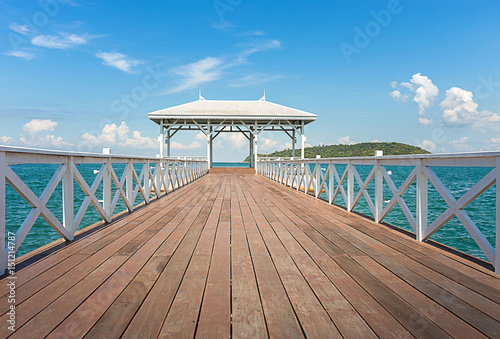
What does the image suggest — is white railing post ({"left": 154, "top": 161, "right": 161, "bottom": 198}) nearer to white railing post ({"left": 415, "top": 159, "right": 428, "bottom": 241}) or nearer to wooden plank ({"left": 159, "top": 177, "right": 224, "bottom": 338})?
wooden plank ({"left": 159, "top": 177, "right": 224, "bottom": 338})

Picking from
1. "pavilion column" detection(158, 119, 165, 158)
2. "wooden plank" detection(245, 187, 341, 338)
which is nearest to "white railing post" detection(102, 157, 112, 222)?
"wooden plank" detection(245, 187, 341, 338)

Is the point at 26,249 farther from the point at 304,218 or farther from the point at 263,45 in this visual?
the point at 263,45

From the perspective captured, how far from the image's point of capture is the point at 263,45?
2370 cm

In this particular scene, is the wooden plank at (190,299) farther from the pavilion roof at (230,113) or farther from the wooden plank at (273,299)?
the pavilion roof at (230,113)

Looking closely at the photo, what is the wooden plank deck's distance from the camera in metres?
1.47

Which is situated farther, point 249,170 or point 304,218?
point 249,170

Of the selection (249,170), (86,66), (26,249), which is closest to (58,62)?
(86,66)

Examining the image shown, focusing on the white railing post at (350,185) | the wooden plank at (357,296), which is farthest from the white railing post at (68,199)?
the white railing post at (350,185)

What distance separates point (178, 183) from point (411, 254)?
8.41 m

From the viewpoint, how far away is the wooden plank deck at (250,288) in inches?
57.8

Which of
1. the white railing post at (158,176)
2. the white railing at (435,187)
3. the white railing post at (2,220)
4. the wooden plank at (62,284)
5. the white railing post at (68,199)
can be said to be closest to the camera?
the wooden plank at (62,284)

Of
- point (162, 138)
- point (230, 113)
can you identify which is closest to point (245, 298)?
point (162, 138)

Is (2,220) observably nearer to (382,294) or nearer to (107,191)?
(107,191)

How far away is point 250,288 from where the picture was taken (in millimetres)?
1944
